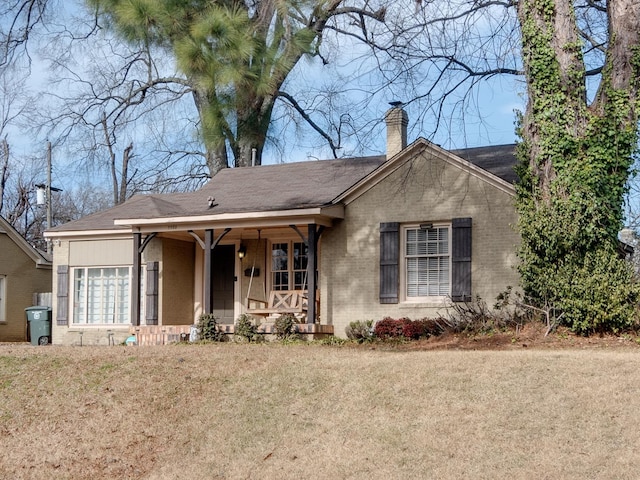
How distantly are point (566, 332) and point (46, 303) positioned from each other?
1743cm

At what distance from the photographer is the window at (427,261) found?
722 inches

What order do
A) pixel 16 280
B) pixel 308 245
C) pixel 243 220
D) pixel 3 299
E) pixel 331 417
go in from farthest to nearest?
1. pixel 16 280
2. pixel 3 299
3. pixel 243 220
4. pixel 308 245
5. pixel 331 417

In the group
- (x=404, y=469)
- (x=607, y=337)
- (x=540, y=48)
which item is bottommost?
(x=404, y=469)

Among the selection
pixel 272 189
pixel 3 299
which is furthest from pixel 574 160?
pixel 3 299

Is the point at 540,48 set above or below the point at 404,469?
above

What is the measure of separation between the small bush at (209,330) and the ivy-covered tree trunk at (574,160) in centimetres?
665

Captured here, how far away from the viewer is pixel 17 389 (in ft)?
42.7

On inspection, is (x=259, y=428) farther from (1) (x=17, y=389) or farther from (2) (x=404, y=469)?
(1) (x=17, y=389)

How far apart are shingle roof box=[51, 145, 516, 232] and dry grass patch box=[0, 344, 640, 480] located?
255 inches

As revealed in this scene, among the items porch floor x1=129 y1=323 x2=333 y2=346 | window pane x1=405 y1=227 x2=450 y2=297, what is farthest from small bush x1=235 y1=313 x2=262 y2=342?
window pane x1=405 y1=227 x2=450 y2=297

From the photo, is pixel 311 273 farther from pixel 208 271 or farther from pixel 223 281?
pixel 223 281

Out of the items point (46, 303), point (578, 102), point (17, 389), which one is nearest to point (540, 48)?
Answer: point (578, 102)

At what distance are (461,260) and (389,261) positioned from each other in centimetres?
Answer: 156

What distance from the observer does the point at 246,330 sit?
1875 cm
